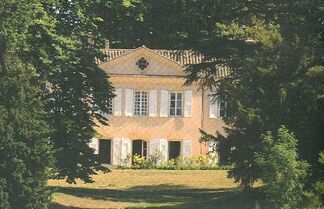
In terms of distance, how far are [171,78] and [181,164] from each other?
5741mm

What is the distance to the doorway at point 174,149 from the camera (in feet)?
143

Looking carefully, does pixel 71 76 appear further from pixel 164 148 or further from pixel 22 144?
pixel 164 148

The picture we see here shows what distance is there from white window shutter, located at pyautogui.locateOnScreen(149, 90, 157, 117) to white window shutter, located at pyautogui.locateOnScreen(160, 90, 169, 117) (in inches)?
17.2

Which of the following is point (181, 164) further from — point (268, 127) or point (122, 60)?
point (268, 127)

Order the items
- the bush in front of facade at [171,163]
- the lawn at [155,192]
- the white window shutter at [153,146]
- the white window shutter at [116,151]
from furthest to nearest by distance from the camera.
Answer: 1. the white window shutter at [153,146]
2. the white window shutter at [116,151]
3. the bush in front of facade at [171,163]
4. the lawn at [155,192]

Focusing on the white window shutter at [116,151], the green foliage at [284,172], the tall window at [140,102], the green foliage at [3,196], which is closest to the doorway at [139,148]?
the white window shutter at [116,151]

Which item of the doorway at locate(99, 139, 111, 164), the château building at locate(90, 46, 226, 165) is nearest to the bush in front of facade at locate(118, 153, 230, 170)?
the château building at locate(90, 46, 226, 165)

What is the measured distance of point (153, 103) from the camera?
142 feet

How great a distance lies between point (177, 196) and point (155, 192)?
5.13ft

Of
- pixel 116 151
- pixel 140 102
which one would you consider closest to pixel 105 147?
pixel 116 151

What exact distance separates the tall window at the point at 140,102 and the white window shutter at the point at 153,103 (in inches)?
14.3

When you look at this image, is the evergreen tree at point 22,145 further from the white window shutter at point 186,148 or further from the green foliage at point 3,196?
the white window shutter at point 186,148

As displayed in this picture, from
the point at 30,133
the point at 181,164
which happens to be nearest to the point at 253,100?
the point at 30,133

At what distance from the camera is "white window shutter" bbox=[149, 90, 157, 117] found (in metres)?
43.1
